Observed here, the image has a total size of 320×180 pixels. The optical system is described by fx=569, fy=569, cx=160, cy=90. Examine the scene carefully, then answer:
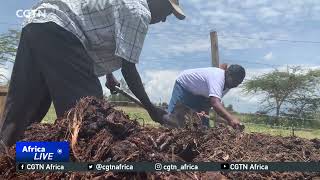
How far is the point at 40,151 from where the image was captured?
2525mm

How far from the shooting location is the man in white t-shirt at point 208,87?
4.02 meters

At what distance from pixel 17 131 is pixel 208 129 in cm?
110

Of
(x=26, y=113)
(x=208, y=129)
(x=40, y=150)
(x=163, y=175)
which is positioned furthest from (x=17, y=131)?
(x=163, y=175)

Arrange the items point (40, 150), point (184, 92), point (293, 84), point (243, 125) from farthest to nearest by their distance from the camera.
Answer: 1. point (293, 84)
2. point (184, 92)
3. point (243, 125)
4. point (40, 150)

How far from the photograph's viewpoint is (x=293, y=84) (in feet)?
15.1

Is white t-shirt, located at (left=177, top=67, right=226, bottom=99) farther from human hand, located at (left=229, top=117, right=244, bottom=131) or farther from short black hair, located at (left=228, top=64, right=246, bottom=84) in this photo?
human hand, located at (left=229, top=117, right=244, bottom=131)

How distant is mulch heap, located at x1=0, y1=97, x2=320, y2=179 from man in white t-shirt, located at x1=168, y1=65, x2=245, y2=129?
1.16 m

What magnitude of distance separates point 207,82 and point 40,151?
2031 mm

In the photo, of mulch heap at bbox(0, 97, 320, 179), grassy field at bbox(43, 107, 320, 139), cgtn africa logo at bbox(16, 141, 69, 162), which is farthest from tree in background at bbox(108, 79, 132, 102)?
cgtn africa logo at bbox(16, 141, 69, 162)

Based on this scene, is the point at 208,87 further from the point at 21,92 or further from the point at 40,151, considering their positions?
the point at 40,151

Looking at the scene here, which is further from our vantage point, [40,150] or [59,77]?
[59,77]

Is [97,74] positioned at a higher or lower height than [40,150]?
higher

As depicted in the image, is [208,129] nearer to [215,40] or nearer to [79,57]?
[215,40]

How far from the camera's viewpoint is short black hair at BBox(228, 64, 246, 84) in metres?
3.92
